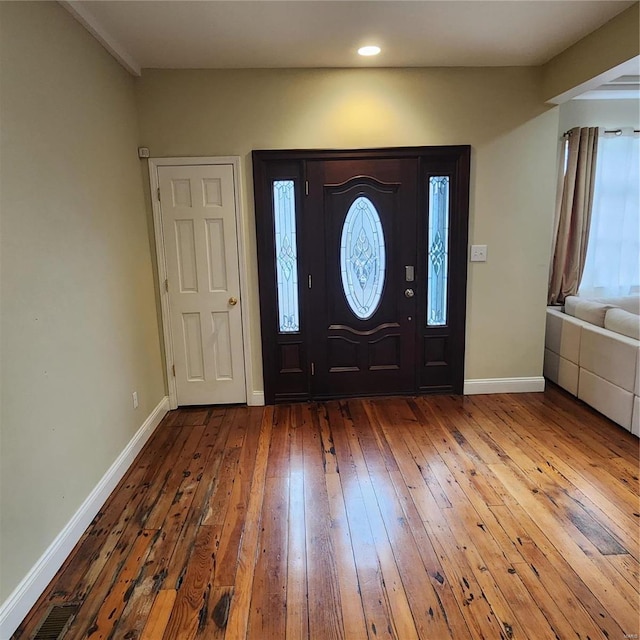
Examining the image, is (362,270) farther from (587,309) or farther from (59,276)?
(59,276)

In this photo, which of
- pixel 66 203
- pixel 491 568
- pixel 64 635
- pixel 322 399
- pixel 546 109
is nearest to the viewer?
pixel 64 635

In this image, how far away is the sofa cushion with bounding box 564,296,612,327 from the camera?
146 inches

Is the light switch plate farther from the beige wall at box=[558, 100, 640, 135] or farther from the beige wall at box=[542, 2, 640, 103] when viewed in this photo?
the beige wall at box=[558, 100, 640, 135]

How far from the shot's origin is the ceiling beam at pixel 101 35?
7.87ft

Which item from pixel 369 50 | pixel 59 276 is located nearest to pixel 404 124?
pixel 369 50

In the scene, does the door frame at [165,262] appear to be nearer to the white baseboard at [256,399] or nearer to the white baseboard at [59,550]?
the white baseboard at [256,399]

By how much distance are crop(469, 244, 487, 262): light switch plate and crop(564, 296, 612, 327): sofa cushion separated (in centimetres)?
94

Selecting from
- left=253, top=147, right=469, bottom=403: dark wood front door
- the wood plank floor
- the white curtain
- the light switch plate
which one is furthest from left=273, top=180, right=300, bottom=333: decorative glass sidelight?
the white curtain

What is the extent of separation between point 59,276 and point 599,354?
12.0 feet

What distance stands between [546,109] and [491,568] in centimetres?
336

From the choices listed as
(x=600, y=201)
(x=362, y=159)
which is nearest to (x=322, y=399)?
(x=362, y=159)

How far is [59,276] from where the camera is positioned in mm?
2242

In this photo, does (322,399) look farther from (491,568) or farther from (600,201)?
(600,201)

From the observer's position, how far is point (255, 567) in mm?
2096
